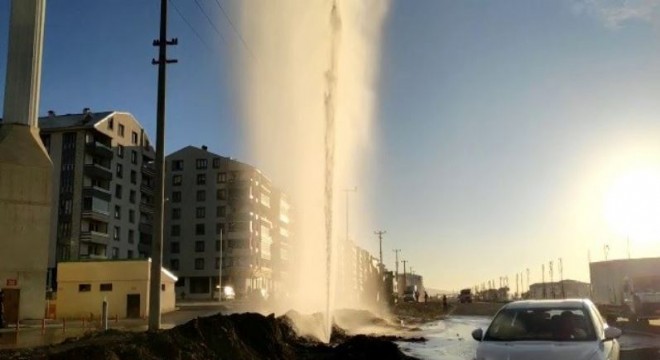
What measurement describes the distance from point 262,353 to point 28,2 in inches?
1295

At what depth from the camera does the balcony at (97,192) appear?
8338cm

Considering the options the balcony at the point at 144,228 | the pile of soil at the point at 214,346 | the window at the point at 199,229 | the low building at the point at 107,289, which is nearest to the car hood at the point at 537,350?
the pile of soil at the point at 214,346

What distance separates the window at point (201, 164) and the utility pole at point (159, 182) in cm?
9162

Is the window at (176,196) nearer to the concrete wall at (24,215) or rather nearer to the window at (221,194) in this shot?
the window at (221,194)

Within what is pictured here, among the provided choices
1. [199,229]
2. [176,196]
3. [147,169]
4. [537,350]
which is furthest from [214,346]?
[176,196]

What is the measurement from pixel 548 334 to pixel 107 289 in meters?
39.1

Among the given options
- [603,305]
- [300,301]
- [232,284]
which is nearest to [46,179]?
[300,301]

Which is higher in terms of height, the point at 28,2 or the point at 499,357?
the point at 28,2

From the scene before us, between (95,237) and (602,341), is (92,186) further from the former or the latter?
(602,341)

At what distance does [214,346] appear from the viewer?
16.1m

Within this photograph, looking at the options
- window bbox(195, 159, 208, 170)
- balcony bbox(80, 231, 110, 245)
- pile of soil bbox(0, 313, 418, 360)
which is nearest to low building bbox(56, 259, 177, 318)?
pile of soil bbox(0, 313, 418, 360)

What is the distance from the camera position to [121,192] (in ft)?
305

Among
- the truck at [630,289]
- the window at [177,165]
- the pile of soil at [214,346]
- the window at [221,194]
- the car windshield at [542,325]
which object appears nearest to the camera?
the car windshield at [542,325]

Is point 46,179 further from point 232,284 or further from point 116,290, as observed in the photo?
point 232,284
